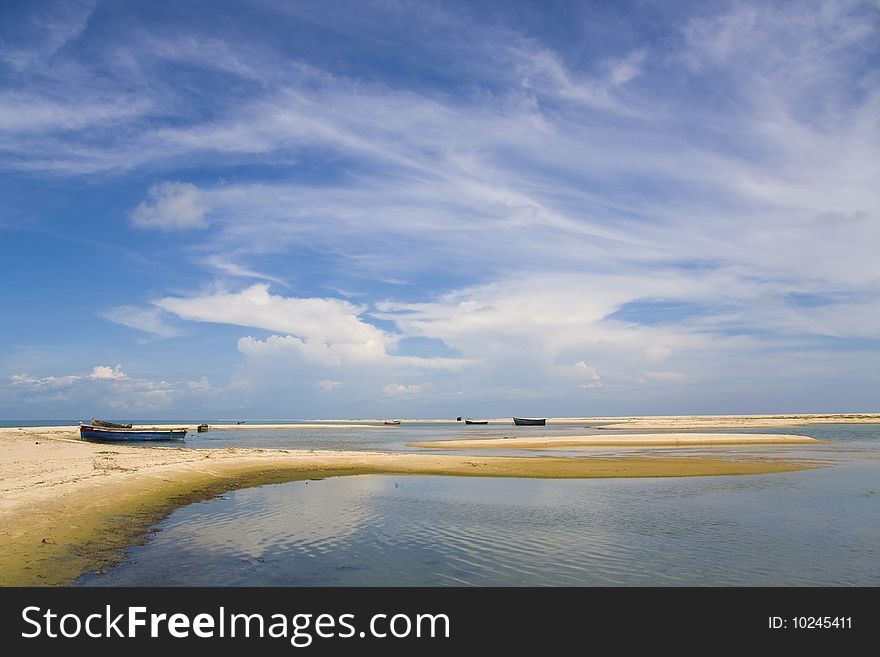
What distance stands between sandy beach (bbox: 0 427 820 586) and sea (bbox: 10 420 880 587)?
49.9 inches

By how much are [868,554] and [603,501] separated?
36.6 feet

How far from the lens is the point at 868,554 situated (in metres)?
16.7

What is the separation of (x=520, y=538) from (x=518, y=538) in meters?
0.07

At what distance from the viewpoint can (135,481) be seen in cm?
2836

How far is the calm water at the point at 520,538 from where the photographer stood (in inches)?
A: 579

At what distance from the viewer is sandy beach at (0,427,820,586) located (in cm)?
1575

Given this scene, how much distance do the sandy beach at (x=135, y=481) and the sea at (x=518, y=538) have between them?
1.27 metres

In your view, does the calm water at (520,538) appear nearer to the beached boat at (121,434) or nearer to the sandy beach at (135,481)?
the sandy beach at (135,481)
